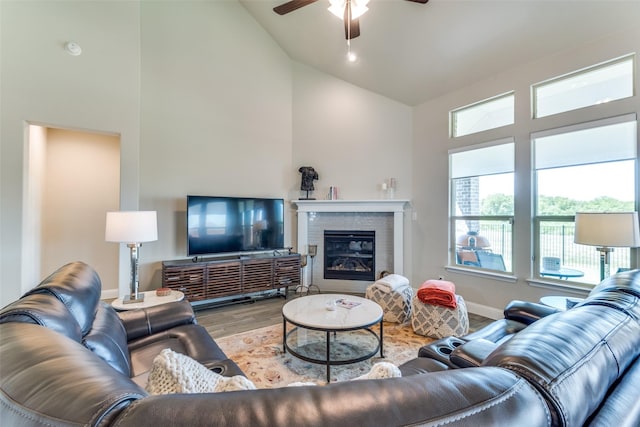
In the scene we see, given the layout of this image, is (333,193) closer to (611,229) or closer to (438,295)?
(438,295)

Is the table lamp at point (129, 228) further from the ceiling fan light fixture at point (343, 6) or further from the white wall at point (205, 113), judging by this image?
the ceiling fan light fixture at point (343, 6)

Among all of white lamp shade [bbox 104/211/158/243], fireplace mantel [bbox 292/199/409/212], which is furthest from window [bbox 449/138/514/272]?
white lamp shade [bbox 104/211/158/243]

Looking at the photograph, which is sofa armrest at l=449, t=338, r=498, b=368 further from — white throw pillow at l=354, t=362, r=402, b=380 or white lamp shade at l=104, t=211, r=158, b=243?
white lamp shade at l=104, t=211, r=158, b=243

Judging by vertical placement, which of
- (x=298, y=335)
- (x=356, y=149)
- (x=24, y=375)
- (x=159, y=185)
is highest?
(x=356, y=149)

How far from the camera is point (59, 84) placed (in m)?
3.17

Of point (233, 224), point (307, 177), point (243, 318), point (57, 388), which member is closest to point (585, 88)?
point (307, 177)

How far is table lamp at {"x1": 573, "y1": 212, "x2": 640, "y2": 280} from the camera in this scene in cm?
219

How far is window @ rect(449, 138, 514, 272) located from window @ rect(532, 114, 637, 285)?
32cm

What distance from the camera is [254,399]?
0.49 meters

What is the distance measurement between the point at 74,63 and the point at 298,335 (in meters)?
3.97

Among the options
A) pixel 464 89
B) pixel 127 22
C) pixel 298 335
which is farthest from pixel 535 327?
pixel 127 22

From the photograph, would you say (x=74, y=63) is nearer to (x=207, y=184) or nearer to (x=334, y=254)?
(x=207, y=184)

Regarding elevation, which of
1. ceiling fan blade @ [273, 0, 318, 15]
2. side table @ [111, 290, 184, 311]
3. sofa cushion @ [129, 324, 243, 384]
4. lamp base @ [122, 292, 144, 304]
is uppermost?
ceiling fan blade @ [273, 0, 318, 15]

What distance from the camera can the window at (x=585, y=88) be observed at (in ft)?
8.88
